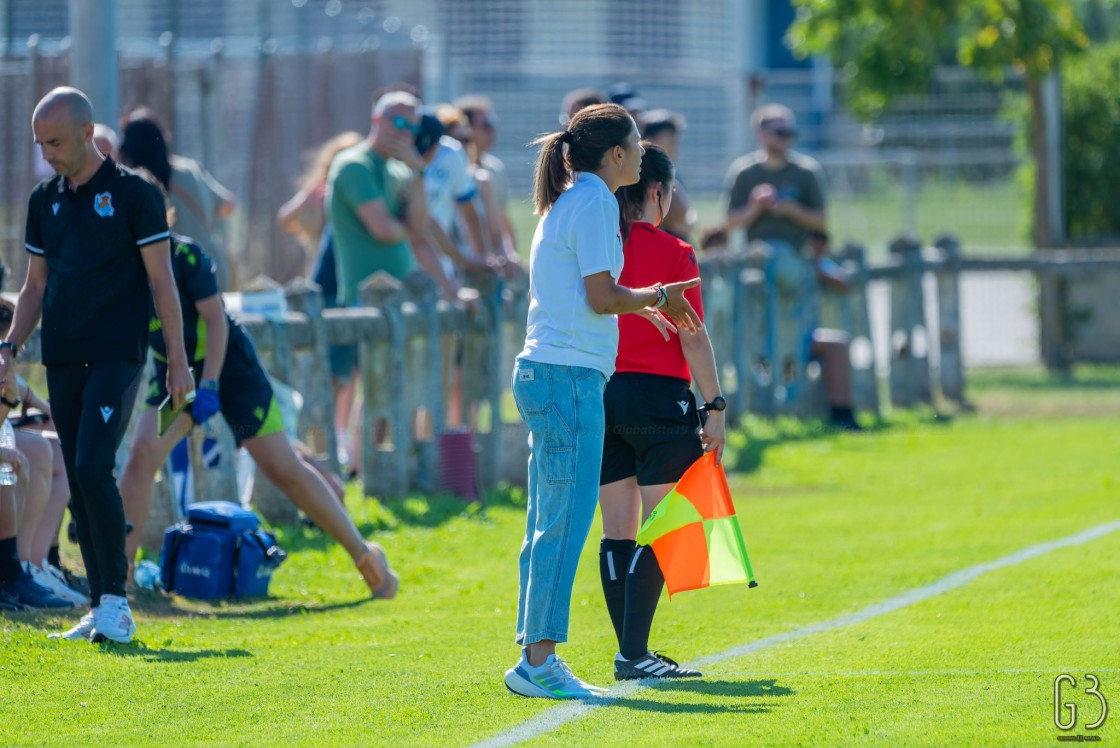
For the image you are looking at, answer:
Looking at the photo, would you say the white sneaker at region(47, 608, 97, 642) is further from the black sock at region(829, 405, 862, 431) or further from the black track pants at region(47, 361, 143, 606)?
the black sock at region(829, 405, 862, 431)

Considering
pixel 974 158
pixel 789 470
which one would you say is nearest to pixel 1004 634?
pixel 789 470

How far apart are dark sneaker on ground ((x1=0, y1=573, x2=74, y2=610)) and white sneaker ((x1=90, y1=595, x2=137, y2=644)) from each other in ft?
2.27

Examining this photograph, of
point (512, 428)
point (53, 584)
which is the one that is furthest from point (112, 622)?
point (512, 428)

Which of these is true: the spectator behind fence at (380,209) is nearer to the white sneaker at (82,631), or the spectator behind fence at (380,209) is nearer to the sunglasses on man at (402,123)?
the sunglasses on man at (402,123)

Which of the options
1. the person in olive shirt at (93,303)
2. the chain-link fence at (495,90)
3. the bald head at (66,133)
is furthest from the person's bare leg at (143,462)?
the chain-link fence at (495,90)

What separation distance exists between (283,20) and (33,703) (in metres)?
13.3

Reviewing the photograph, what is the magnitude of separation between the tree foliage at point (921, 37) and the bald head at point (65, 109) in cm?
1396

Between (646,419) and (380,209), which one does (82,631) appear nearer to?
(646,419)

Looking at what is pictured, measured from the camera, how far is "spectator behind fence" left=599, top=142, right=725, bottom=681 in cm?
651

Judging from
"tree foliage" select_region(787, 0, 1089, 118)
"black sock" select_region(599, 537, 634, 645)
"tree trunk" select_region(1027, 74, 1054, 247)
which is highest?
"tree foliage" select_region(787, 0, 1089, 118)

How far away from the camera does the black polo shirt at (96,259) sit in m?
7.10

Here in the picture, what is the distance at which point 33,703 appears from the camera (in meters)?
6.14

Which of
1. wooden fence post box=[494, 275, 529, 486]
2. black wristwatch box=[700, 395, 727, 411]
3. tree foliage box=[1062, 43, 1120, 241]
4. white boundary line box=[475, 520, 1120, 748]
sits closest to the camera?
white boundary line box=[475, 520, 1120, 748]

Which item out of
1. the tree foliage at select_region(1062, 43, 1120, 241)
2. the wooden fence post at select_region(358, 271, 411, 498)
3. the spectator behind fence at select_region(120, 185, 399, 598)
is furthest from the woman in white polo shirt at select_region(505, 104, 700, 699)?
the tree foliage at select_region(1062, 43, 1120, 241)
